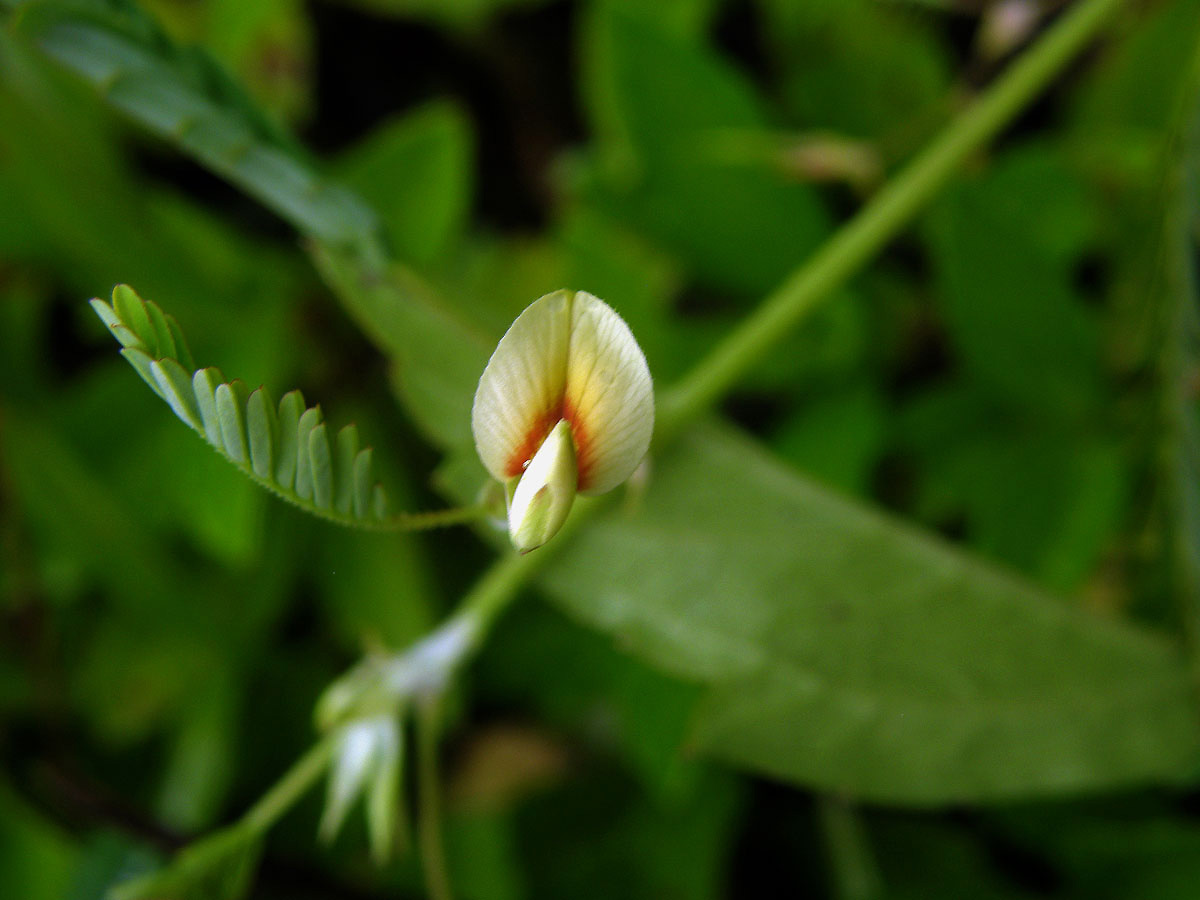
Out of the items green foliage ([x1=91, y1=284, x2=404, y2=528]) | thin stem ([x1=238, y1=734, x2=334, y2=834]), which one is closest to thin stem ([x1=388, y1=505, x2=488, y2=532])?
green foliage ([x1=91, y1=284, x2=404, y2=528])

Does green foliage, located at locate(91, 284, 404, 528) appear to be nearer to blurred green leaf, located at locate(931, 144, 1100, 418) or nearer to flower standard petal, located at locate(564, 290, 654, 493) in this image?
flower standard petal, located at locate(564, 290, 654, 493)

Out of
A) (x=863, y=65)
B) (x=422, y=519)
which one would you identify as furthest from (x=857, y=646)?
(x=863, y=65)

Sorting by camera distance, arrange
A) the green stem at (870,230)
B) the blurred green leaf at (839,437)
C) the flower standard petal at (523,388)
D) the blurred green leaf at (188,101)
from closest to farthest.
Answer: the flower standard petal at (523,388) → the blurred green leaf at (188,101) → the green stem at (870,230) → the blurred green leaf at (839,437)

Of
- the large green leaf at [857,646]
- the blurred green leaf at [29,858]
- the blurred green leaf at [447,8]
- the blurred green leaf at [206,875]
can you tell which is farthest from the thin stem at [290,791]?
the blurred green leaf at [447,8]

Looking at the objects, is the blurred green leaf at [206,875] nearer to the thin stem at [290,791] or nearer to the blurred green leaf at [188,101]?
the thin stem at [290,791]

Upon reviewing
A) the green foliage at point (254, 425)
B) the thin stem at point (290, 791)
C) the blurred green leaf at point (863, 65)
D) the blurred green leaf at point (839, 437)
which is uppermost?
the blurred green leaf at point (863, 65)

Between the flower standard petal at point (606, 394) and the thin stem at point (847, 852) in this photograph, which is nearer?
the flower standard petal at point (606, 394)

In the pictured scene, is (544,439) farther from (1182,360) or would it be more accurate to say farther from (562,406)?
(1182,360)

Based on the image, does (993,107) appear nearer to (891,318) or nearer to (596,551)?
(891,318)
